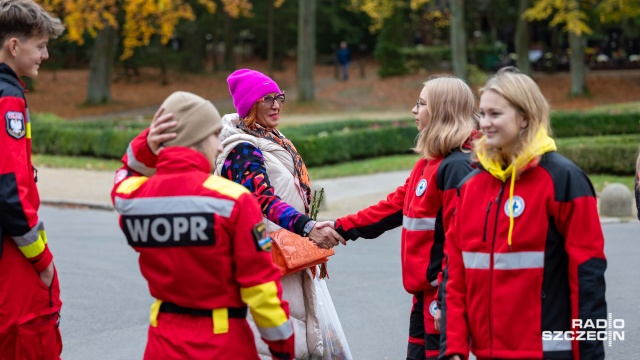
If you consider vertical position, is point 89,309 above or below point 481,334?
below

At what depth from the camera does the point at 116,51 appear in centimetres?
5069

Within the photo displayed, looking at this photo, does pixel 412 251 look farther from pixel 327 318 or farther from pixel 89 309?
pixel 89 309

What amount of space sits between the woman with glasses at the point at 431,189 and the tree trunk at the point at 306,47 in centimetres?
3144

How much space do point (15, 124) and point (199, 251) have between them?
4.22 ft

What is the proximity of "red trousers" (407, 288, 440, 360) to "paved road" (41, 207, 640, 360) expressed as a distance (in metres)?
2.26

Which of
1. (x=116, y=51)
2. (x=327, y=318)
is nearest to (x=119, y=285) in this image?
(x=327, y=318)

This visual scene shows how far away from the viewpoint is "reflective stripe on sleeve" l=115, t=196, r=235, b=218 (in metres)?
3.68

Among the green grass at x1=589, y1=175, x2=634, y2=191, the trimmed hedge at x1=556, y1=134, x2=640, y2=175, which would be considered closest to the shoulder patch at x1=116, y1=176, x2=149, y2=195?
the green grass at x1=589, y1=175, x2=634, y2=191

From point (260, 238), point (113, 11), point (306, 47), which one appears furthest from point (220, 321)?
point (306, 47)

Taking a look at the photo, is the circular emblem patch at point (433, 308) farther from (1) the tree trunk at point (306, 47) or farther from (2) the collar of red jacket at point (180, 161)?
(1) the tree trunk at point (306, 47)

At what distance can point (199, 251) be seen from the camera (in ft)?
12.2

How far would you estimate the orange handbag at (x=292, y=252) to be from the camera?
5.53 m

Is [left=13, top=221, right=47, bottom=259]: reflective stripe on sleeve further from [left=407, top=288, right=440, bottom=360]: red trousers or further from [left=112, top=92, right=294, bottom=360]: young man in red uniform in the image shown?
[left=407, top=288, right=440, bottom=360]: red trousers

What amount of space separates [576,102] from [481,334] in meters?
33.5
